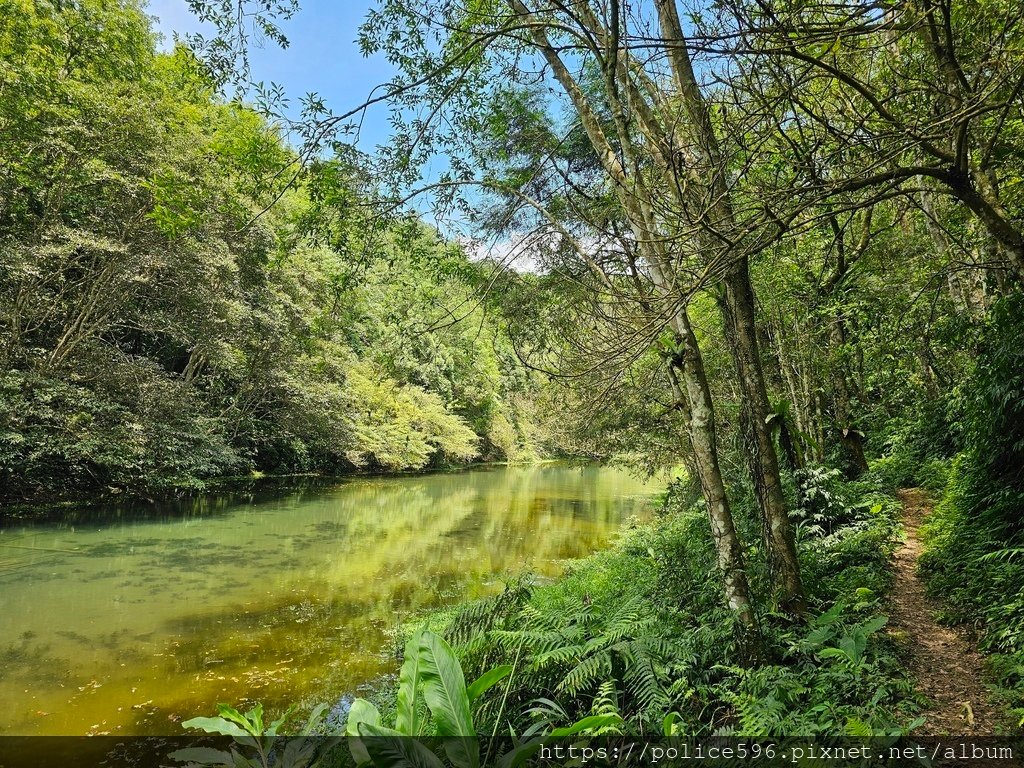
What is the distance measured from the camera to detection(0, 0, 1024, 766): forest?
2.99 m

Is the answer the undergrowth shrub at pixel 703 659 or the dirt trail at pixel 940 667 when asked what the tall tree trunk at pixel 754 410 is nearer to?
the undergrowth shrub at pixel 703 659

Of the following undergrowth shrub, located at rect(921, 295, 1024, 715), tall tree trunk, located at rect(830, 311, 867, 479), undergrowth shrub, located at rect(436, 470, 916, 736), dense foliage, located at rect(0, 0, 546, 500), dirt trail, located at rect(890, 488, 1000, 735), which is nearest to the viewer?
dirt trail, located at rect(890, 488, 1000, 735)

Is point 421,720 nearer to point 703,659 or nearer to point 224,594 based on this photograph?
point 703,659

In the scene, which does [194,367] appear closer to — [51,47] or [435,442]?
[51,47]

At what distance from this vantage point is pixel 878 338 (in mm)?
6961

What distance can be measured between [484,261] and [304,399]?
1561 cm

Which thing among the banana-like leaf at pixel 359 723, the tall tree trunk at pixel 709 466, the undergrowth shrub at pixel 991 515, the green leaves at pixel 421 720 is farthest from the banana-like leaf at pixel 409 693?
the undergrowth shrub at pixel 991 515

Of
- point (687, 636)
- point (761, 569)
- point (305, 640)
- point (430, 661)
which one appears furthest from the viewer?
point (305, 640)

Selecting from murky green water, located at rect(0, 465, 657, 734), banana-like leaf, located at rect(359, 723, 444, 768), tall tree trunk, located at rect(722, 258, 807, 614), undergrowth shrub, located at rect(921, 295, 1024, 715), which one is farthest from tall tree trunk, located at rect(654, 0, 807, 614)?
murky green water, located at rect(0, 465, 657, 734)

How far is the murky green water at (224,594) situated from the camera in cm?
591

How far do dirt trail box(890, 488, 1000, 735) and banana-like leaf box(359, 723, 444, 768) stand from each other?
9.11 feet

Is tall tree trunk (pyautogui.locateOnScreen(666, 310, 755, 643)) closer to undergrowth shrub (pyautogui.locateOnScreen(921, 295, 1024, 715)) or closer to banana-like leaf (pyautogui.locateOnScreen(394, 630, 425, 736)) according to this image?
undergrowth shrub (pyautogui.locateOnScreen(921, 295, 1024, 715))

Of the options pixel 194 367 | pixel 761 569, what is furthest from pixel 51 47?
pixel 761 569

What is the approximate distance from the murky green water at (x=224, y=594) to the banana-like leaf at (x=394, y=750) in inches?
169
